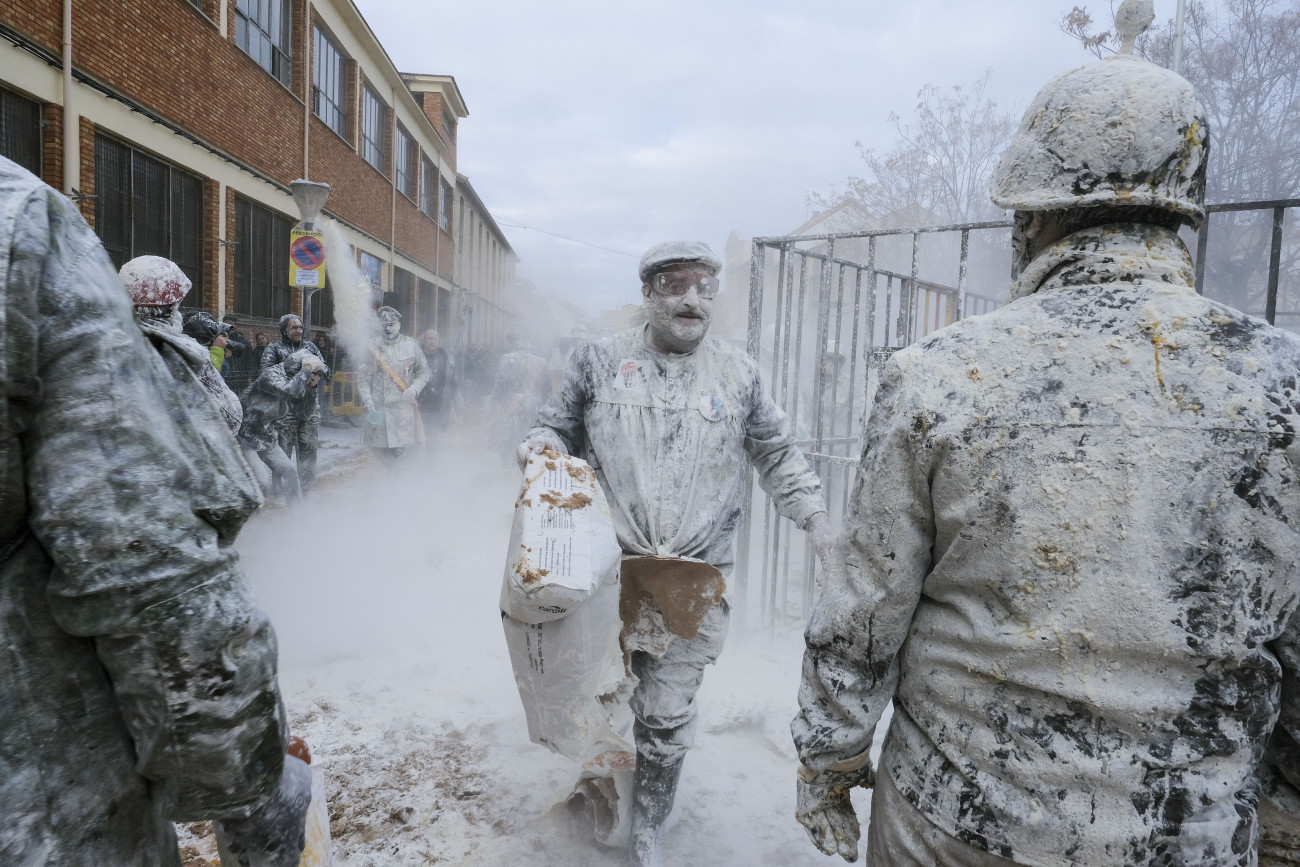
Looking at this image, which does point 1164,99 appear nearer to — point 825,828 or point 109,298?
point 825,828

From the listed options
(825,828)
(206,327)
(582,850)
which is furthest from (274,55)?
(825,828)

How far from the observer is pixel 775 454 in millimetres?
3021

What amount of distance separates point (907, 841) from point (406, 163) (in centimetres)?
2393

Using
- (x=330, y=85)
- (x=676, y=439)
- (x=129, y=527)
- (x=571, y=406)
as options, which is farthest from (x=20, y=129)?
(x=330, y=85)

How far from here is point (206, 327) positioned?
19.2 ft

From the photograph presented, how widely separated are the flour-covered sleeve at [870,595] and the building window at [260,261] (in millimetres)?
12176

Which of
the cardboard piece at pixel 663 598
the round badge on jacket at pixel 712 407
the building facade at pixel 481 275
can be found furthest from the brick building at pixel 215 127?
the building facade at pixel 481 275

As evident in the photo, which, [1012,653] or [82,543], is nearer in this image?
[82,543]

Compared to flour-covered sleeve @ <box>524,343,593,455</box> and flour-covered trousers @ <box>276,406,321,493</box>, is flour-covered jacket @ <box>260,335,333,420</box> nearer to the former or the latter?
flour-covered trousers @ <box>276,406,321,493</box>

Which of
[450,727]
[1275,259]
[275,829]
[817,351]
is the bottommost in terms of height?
[450,727]

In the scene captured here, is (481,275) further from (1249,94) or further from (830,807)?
(830,807)

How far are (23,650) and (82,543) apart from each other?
17cm

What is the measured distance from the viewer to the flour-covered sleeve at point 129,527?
99 centimetres

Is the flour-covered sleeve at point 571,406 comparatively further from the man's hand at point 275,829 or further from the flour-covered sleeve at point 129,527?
the flour-covered sleeve at point 129,527
